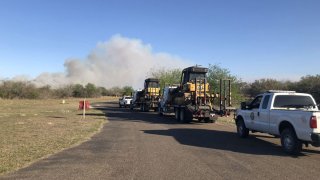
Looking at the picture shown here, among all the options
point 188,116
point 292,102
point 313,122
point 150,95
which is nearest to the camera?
point 313,122

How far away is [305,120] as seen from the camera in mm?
12312

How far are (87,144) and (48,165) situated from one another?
14.9 ft

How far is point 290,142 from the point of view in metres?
13.0

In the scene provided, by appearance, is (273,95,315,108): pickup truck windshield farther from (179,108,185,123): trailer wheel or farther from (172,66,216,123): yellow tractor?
(179,108,185,123): trailer wheel

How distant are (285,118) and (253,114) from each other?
9.59 ft

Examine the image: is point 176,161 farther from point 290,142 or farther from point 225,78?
point 225,78

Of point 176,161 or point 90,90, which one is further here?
point 90,90

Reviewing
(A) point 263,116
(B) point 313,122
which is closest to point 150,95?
(A) point 263,116

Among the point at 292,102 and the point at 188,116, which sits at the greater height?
the point at 292,102

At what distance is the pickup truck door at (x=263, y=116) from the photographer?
15.1 m

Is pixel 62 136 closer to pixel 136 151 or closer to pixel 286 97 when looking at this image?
pixel 136 151

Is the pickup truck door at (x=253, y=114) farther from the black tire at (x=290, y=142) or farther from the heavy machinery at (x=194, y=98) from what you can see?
the heavy machinery at (x=194, y=98)

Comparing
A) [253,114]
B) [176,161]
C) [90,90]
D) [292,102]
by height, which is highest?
[90,90]

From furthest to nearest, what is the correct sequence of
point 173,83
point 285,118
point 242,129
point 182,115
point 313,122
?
point 173,83 < point 182,115 < point 242,129 < point 285,118 < point 313,122
